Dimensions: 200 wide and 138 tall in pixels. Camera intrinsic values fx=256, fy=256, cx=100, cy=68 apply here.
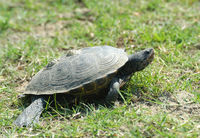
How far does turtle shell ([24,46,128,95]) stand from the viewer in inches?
143

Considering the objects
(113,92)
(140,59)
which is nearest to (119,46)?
(140,59)

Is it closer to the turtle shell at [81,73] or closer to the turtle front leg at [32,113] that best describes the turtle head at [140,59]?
the turtle shell at [81,73]

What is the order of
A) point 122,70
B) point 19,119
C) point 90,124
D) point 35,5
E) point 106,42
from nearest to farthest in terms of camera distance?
1. point 90,124
2. point 19,119
3. point 122,70
4. point 106,42
5. point 35,5

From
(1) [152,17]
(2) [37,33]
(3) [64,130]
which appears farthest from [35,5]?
(3) [64,130]

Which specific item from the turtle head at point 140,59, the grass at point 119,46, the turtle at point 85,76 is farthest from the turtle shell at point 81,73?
the grass at point 119,46

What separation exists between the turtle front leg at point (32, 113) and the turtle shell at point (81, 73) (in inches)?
5.2

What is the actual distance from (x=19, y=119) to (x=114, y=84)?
4.67ft

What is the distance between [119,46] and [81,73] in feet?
6.58

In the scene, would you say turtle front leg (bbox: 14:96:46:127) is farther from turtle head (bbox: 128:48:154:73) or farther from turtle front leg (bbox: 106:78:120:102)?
turtle head (bbox: 128:48:154:73)

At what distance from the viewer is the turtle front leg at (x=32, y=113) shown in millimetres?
3521

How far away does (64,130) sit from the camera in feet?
11.0

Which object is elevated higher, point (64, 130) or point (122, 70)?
point (122, 70)

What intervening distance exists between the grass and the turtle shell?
1.08 feet

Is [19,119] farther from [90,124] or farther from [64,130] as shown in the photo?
[90,124]
